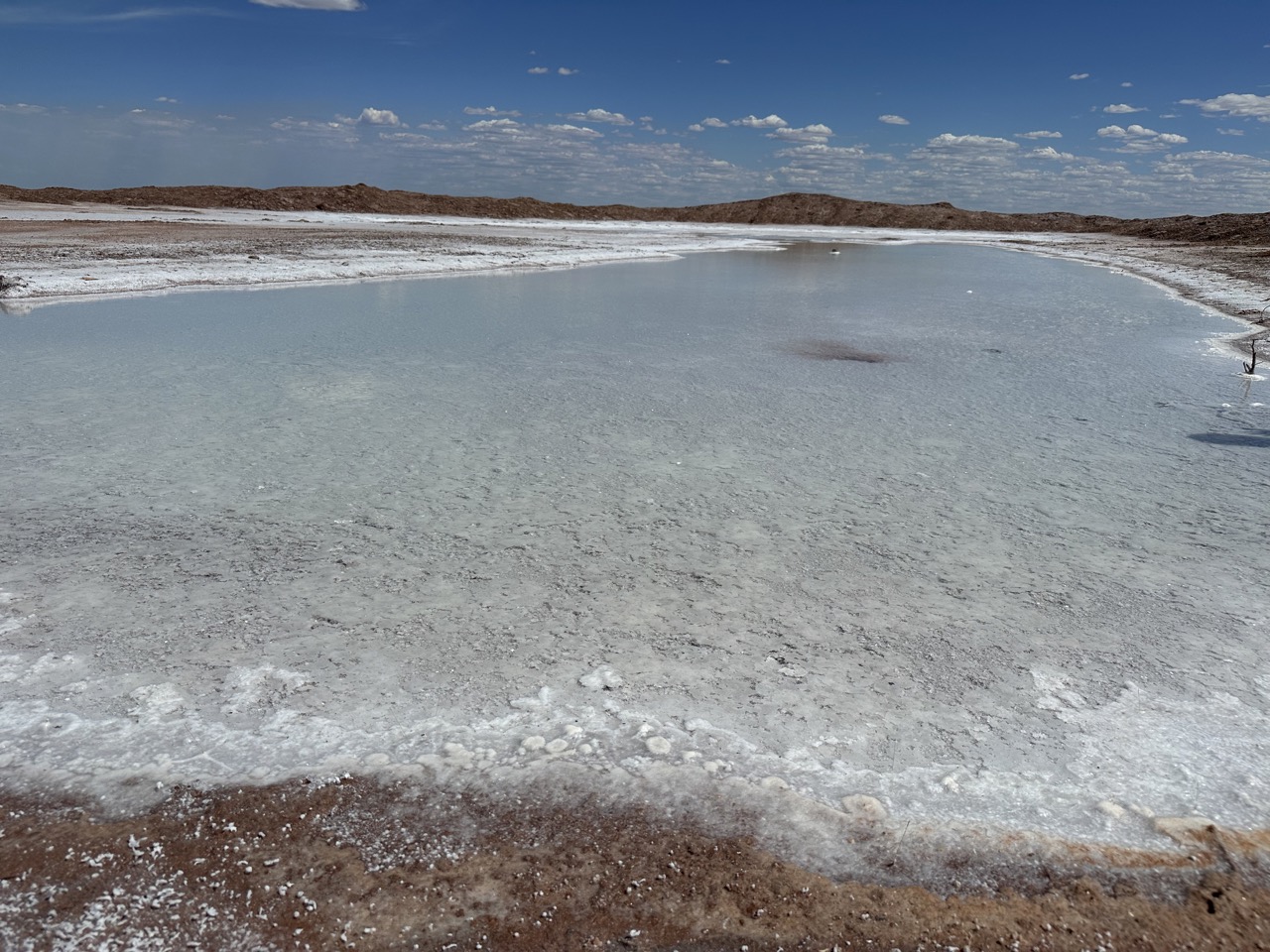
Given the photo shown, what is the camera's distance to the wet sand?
6.55 feet

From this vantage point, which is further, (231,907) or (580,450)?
(580,450)

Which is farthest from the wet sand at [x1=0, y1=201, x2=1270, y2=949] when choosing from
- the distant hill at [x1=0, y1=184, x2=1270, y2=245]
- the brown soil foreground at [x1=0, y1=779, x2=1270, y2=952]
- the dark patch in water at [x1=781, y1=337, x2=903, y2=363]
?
the distant hill at [x1=0, y1=184, x2=1270, y2=245]

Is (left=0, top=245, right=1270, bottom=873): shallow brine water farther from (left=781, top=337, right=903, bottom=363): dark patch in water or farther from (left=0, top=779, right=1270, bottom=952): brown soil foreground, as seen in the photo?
(left=781, top=337, right=903, bottom=363): dark patch in water

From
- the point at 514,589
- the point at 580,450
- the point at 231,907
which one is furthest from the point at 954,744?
the point at 580,450

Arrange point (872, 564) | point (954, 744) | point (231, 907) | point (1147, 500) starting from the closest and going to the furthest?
point (231, 907) < point (954, 744) < point (872, 564) < point (1147, 500)

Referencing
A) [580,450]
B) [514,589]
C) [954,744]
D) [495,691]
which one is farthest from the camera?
[580,450]

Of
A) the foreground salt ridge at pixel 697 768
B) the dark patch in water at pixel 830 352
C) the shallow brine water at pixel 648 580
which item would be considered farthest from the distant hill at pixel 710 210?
the foreground salt ridge at pixel 697 768

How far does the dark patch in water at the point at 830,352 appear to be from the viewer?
29.6 feet

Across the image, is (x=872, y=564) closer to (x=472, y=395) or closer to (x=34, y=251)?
(x=472, y=395)

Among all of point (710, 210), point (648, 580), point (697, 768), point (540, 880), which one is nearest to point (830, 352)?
point (648, 580)

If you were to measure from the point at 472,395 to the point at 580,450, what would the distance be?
5.50 feet

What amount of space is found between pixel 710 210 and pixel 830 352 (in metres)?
78.4

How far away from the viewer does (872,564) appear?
393 centimetres

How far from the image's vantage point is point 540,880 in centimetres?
214
